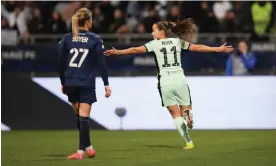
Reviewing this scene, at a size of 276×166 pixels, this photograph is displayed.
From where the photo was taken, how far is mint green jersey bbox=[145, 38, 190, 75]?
12844mm

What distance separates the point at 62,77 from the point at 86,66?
40 centimetres

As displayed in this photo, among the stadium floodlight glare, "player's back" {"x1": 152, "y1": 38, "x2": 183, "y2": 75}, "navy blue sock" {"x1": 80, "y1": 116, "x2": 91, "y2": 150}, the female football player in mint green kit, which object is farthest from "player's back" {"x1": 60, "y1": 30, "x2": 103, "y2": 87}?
the stadium floodlight glare

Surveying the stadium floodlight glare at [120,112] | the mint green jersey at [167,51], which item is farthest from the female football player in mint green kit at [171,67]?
the stadium floodlight glare at [120,112]

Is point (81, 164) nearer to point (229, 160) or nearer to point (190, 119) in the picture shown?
point (229, 160)

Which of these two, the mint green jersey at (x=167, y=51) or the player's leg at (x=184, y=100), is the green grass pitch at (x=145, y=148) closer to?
the player's leg at (x=184, y=100)

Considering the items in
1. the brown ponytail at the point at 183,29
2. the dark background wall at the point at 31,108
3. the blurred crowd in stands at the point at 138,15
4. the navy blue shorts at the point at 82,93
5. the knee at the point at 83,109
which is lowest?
the dark background wall at the point at 31,108

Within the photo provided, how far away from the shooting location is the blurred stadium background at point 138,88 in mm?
13031

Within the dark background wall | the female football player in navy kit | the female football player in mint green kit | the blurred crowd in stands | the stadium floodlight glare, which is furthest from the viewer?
the blurred crowd in stands

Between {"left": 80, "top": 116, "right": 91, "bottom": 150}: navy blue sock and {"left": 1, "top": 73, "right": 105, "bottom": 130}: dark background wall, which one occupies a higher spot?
{"left": 80, "top": 116, "right": 91, "bottom": 150}: navy blue sock

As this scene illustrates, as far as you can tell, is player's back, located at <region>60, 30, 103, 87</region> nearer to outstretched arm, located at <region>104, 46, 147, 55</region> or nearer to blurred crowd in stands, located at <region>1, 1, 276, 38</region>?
outstretched arm, located at <region>104, 46, 147, 55</region>

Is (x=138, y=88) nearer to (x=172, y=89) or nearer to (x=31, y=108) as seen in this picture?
(x=31, y=108)

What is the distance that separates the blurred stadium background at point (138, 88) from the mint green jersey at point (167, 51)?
1331 mm

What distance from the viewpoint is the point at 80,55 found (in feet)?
37.2

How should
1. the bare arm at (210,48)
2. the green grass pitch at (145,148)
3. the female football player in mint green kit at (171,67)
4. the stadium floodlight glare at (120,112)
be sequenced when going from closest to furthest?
the green grass pitch at (145,148) → the bare arm at (210,48) → the female football player in mint green kit at (171,67) → the stadium floodlight glare at (120,112)
